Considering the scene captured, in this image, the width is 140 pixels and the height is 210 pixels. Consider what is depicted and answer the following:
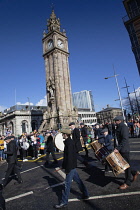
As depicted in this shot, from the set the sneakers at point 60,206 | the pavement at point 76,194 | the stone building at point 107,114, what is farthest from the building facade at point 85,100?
the sneakers at point 60,206

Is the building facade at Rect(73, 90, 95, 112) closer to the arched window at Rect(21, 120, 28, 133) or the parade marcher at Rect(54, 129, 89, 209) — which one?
the arched window at Rect(21, 120, 28, 133)

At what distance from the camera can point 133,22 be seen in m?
24.3

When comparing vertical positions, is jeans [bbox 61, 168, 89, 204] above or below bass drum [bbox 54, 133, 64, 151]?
below

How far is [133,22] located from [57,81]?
20040mm

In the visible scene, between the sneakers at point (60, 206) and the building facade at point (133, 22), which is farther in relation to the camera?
the building facade at point (133, 22)

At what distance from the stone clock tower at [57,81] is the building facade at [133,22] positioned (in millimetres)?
17943

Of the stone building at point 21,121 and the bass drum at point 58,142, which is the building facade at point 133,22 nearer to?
the bass drum at point 58,142

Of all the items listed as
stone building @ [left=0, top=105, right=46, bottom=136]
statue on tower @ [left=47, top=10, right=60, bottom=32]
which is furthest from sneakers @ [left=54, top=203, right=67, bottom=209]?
stone building @ [left=0, top=105, right=46, bottom=136]

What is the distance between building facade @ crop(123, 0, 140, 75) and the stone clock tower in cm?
1794

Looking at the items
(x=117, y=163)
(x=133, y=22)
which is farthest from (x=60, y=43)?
(x=117, y=163)

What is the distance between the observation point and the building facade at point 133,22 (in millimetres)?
23422

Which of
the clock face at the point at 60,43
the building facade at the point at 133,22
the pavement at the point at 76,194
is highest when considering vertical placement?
the clock face at the point at 60,43

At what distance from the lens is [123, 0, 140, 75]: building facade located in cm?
2342

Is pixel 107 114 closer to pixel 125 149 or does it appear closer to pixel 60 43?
pixel 60 43
